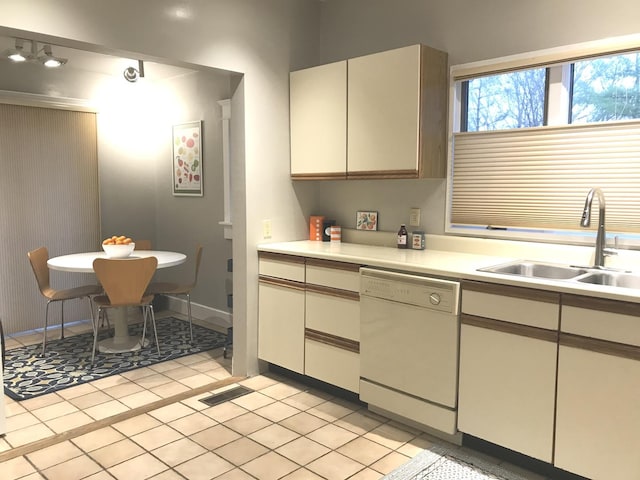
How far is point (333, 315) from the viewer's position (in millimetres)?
3123

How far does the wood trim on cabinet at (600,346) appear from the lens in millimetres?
1978

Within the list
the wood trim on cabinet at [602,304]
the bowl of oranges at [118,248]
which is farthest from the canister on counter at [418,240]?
the bowl of oranges at [118,248]

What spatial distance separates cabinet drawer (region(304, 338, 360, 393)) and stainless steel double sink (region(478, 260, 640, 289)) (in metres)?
0.98

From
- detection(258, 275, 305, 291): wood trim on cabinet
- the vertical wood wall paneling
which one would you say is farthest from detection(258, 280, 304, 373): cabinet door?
the vertical wood wall paneling

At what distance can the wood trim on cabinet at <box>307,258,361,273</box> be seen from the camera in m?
2.98

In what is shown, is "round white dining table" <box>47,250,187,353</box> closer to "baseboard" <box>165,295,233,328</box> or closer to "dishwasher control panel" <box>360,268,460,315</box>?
"baseboard" <box>165,295,233,328</box>

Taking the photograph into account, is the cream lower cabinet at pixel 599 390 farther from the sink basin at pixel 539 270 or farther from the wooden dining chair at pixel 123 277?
the wooden dining chair at pixel 123 277

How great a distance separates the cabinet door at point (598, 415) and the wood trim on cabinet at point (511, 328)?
73 mm

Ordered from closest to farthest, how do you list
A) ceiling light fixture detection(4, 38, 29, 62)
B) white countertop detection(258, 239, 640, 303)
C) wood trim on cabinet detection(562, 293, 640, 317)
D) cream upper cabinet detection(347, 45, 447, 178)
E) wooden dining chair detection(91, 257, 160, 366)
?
wood trim on cabinet detection(562, 293, 640, 317)
white countertop detection(258, 239, 640, 303)
cream upper cabinet detection(347, 45, 447, 178)
wooden dining chair detection(91, 257, 160, 366)
ceiling light fixture detection(4, 38, 29, 62)

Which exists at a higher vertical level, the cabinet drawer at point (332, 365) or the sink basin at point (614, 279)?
the sink basin at point (614, 279)

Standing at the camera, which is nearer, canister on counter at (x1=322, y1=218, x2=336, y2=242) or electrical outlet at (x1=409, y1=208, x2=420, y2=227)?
electrical outlet at (x1=409, y1=208, x2=420, y2=227)

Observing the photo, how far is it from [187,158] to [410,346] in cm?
328

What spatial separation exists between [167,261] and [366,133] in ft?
6.37

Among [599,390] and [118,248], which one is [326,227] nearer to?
[118,248]
